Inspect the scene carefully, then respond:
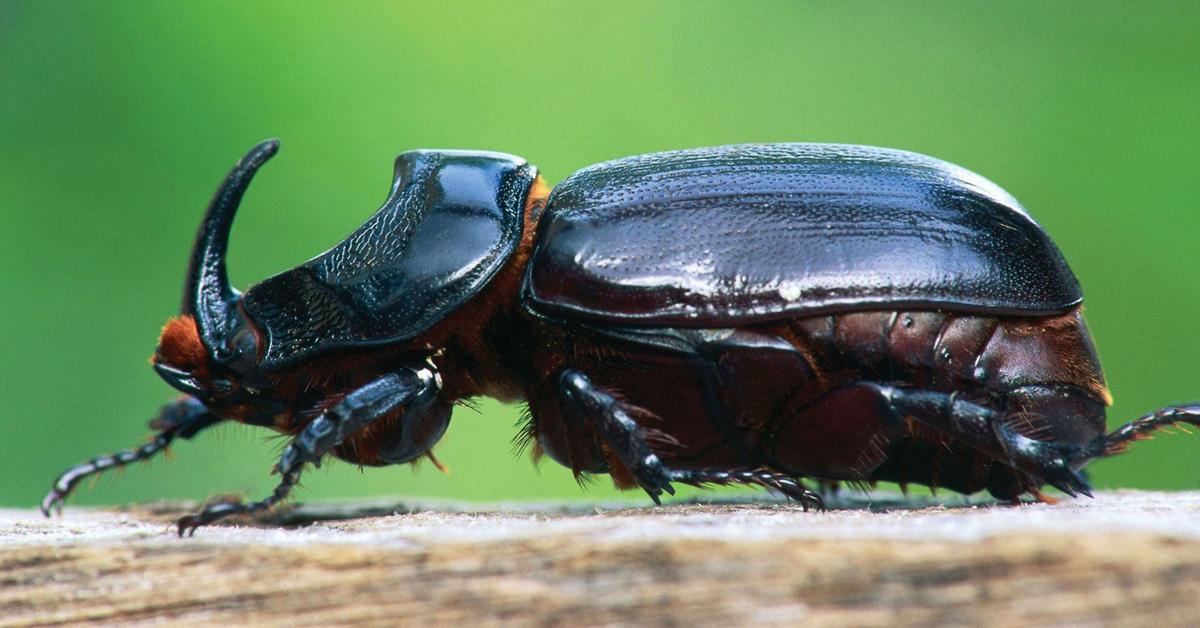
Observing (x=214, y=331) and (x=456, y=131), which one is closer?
(x=214, y=331)

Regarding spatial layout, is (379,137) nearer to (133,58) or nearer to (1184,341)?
(133,58)

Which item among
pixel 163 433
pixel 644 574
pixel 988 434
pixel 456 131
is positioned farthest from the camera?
pixel 456 131

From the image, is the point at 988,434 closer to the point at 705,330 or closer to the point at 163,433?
the point at 705,330

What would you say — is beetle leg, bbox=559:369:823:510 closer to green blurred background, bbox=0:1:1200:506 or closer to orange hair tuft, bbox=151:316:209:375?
orange hair tuft, bbox=151:316:209:375

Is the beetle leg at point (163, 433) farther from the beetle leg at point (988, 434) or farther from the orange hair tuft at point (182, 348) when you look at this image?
the beetle leg at point (988, 434)

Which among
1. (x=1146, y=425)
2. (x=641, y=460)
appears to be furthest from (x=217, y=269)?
(x=1146, y=425)

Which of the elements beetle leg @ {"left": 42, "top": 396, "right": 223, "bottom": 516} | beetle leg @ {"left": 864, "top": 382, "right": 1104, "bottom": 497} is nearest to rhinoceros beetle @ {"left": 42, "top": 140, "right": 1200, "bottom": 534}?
beetle leg @ {"left": 864, "top": 382, "right": 1104, "bottom": 497}

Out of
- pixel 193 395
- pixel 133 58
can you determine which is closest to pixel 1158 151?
pixel 193 395
